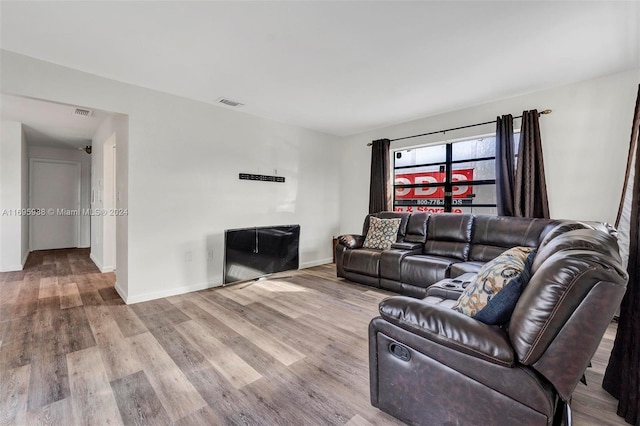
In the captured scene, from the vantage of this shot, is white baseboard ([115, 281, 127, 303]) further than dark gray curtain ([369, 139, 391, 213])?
No

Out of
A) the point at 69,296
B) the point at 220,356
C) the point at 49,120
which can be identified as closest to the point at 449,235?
the point at 220,356

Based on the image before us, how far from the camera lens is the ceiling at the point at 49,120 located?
12.5 feet

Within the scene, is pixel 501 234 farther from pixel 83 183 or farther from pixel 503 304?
pixel 83 183

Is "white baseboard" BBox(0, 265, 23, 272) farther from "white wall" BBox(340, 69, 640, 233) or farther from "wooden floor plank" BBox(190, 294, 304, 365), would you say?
"white wall" BBox(340, 69, 640, 233)

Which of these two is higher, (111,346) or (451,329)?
(451,329)

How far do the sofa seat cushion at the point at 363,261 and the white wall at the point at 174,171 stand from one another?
4.56 feet

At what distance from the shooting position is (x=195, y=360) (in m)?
2.12

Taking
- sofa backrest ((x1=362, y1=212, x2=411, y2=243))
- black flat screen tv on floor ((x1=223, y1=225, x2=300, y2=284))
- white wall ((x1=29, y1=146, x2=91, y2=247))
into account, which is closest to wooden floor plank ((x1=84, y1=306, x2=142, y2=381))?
black flat screen tv on floor ((x1=223, y1=225, x2=300, y2=284))

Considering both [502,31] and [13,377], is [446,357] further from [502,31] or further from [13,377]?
[13,377]

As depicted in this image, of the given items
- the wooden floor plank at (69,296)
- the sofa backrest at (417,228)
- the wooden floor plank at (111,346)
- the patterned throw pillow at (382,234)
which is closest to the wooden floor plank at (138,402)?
the wooden floor plank at (111,346)

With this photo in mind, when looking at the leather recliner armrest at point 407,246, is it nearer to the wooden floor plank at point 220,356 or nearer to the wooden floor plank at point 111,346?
the wooden floor plank at point 220,356

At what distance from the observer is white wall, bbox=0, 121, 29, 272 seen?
4574 mm

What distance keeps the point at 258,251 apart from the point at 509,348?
339cm

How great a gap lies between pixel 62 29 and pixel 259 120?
2.50m
